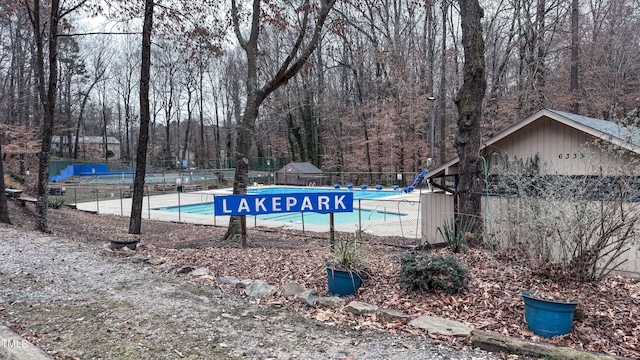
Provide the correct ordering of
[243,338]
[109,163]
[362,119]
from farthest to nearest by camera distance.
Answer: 1. [109,163]
2. [362,119]
3. [243,338]

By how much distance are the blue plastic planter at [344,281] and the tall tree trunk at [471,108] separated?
349 cm

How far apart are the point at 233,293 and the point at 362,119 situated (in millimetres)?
28502

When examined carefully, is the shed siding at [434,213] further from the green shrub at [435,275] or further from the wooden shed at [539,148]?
the green shrub at [435,275]

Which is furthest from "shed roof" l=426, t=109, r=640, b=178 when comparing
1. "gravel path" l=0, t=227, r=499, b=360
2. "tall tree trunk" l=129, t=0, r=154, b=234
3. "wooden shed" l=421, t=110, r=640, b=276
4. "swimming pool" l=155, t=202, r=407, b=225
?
"tall tree trunk" l=129, t=0, r=154, b=234

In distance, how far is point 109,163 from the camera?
3922 cm

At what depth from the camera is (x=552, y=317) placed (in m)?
3.14

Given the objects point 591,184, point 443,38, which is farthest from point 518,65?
point 591,184

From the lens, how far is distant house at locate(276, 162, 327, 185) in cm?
3028

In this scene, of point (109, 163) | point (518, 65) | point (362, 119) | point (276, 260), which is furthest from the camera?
point (109, 163)

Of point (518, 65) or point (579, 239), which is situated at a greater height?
point (518, 65)

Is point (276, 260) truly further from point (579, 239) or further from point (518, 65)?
point (518, 65)

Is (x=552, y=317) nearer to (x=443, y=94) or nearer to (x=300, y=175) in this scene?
(x=443, y=94)

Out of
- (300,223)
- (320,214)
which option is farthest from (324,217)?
(300,223)
